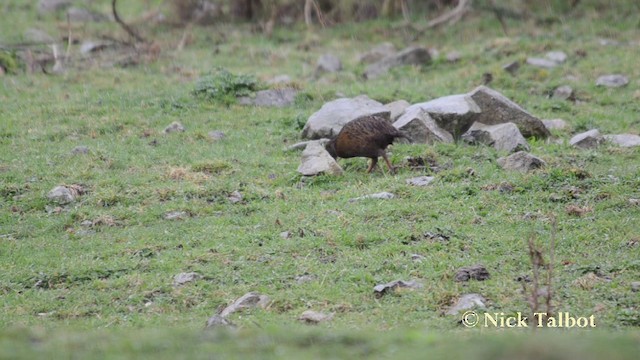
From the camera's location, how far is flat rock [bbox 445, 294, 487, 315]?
23.1ft

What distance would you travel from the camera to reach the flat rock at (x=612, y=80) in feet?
48.2

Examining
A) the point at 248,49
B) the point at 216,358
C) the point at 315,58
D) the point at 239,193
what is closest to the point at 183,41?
the point at 248,49

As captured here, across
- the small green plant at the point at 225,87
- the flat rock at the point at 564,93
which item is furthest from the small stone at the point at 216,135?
the flat rock at the point at 564,93

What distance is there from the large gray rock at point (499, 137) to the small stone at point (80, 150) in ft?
15.4

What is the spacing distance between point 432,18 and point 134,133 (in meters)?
9.04

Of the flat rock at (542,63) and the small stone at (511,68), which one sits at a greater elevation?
the small stone at (511,68)

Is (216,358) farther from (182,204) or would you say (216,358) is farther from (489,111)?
(489,111)

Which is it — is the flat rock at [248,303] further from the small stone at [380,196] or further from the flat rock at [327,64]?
the flat rock at [327,64]

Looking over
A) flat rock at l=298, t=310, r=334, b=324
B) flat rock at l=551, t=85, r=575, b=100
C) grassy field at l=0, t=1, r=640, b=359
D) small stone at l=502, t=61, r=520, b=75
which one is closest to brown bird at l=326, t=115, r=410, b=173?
grassy field at l=0, t=1, r=640, b=359

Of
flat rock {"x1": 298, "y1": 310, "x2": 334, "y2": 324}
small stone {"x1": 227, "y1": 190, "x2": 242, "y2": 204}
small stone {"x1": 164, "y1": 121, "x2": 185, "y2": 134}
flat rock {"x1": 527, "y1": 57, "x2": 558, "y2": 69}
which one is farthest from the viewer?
flat rock {"x1": 527, "y1": 57, "x2": 558, "y2": 69}

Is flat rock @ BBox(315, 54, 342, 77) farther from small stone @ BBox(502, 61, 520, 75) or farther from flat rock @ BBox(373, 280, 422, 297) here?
flat rock @ BBox(373, 280, 422, 297)

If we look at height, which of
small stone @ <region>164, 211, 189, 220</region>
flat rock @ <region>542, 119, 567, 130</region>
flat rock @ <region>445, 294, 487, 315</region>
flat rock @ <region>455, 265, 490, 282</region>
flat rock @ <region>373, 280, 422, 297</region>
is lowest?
flat rock @ <region>542, 119, 567, 130</region>

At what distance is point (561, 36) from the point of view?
17578 mm

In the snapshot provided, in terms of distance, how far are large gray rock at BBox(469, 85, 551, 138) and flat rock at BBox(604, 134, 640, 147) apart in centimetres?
77
